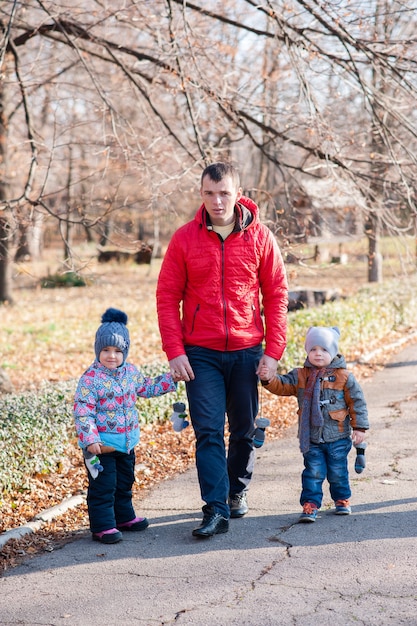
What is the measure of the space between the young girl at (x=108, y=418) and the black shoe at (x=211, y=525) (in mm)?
495

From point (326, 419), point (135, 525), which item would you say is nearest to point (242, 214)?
point (326, 419)

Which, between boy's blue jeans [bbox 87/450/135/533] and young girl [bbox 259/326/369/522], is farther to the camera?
young girl [bbox 259/326/369/522]

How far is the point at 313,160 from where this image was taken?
10.1 metres

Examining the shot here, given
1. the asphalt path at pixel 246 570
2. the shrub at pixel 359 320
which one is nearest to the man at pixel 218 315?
the asphalt path at pixel 246 570

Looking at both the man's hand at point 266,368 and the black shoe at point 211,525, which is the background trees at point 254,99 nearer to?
the man's hand at point 266,368

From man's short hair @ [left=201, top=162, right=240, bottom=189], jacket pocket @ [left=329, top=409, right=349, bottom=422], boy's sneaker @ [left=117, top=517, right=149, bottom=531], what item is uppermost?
man's short hair @ [left=201, top=162, right=240, bottom=189]

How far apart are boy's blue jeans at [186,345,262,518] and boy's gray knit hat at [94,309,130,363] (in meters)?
0.39

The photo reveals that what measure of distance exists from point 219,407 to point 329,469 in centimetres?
83

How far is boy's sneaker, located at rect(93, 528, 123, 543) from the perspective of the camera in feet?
14.7

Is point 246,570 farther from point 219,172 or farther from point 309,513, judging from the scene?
point 219,172

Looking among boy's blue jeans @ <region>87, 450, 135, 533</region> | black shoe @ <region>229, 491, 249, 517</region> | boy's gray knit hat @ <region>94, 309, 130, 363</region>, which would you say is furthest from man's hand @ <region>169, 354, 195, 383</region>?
black shoe @ <region>229, 491, 249, 517</region>

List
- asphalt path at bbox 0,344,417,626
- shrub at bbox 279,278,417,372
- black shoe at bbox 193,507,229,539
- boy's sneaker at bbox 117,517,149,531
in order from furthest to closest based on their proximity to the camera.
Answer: shrub at bbox 279,278,417,372 → boy's sneaker at bbox 117,517,149,531 → black shoe at bbox 193,507,229,539 → asphalt path at bbox 0,344,417,626

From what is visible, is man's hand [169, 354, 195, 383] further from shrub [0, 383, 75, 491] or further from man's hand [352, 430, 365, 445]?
shrub [0, 383, 75, 491]

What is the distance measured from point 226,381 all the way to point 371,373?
605cm
